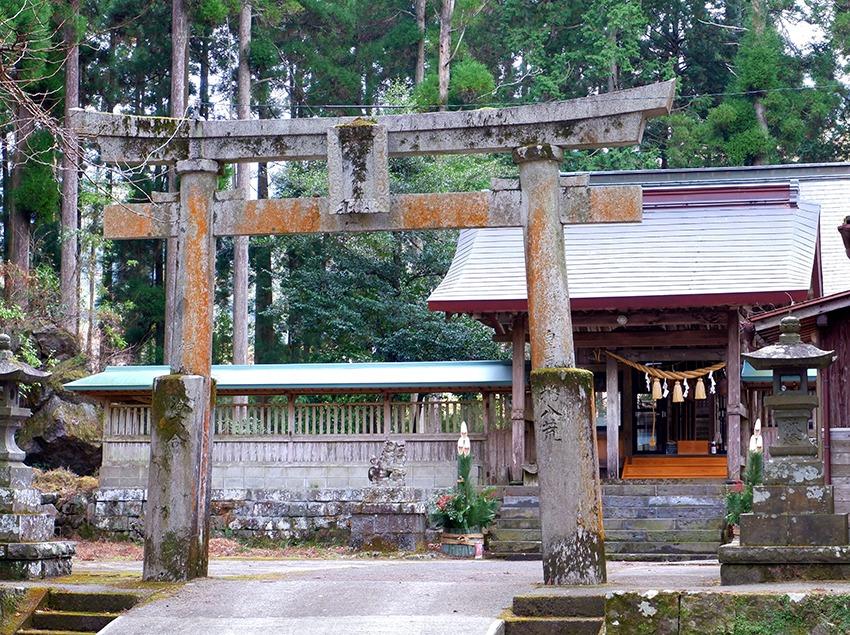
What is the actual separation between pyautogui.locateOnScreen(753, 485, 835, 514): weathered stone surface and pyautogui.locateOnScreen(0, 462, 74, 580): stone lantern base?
6.93m

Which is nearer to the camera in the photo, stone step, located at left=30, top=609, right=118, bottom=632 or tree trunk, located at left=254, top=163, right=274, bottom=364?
stone step, located at left=30, top=609, right=118, bottom=632

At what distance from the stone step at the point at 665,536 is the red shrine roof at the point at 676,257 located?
4.49 meters

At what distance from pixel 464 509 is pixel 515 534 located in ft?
3.28

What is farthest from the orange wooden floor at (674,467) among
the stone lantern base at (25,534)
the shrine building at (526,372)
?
the stone lantern base at (25,534)

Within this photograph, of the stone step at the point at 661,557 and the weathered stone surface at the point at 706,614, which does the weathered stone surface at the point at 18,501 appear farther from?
the stone step at the point at 661,557

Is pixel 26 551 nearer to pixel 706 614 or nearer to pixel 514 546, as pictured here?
pixel 706 614

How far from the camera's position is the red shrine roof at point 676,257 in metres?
22.3

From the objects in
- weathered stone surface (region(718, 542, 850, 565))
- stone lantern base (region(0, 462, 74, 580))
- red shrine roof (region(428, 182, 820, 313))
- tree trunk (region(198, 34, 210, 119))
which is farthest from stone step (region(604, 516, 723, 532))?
tree trunk (region(198, 34, 210, 119))

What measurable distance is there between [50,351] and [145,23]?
47.2 ft

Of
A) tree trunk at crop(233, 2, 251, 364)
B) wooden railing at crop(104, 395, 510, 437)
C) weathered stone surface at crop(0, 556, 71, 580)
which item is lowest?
weathered stone surface at crop(0, 556, 71, 580)

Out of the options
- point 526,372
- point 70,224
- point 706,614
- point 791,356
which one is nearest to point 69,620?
point 706,614

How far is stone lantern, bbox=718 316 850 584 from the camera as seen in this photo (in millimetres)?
10508

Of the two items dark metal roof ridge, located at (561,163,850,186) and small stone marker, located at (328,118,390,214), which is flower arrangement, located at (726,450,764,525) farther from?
dark metal roof ridge, located at (561,163,850,186)

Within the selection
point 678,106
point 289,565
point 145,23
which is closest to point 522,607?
point 289,565
